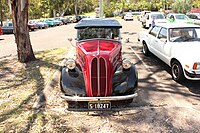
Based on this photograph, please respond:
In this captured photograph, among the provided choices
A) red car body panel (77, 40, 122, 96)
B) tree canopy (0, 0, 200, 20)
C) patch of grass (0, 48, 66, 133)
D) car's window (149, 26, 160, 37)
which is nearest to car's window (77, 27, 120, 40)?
red car body panel (77, 40, 122, 96)

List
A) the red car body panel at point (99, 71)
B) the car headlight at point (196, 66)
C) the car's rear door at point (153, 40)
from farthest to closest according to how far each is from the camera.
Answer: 1. the car's rear door at point (153, 40)
2. the car headlight at point (196, 66)
3. the red car body panel at point (99, 71)

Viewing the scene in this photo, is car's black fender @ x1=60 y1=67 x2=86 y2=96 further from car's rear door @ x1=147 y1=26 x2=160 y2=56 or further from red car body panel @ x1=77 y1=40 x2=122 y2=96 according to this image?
car's rear door @ x1=147 y1=26 x2=160 y2=56

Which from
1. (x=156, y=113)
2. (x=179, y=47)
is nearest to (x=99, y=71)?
(x=156, y=113)

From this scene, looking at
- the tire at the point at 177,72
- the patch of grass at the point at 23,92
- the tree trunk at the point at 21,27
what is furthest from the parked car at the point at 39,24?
the tire at the point at 177,72

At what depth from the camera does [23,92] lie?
6.16 meters

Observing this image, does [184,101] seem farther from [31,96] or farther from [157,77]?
[31,96]

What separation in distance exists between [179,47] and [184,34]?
3.37ft

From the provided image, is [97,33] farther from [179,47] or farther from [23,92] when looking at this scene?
[23,92]

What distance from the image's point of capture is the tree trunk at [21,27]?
826cm

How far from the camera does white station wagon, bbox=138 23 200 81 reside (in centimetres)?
595

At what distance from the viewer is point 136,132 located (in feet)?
13.8

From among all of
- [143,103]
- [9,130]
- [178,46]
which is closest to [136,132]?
[143,103]

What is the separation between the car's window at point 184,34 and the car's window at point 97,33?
82.5 inches

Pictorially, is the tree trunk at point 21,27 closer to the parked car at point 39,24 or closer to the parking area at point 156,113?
the parking area at point 156,113
